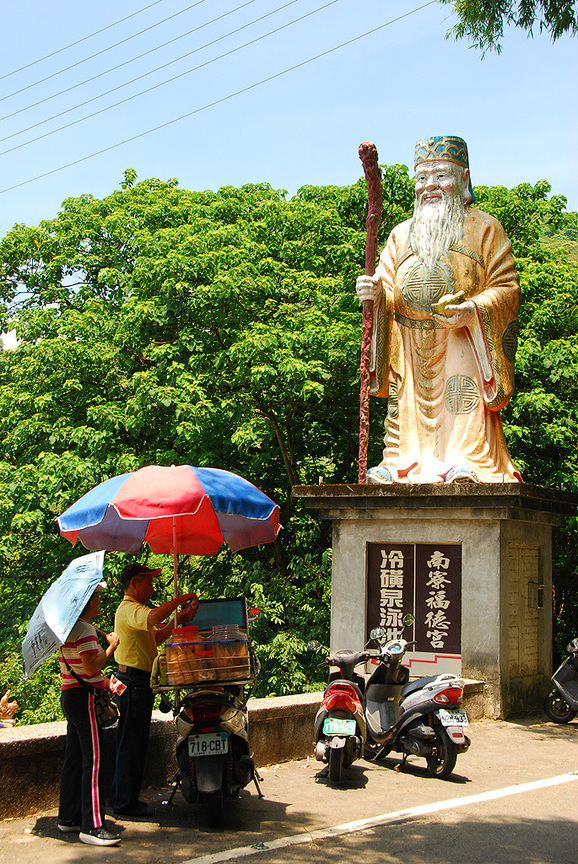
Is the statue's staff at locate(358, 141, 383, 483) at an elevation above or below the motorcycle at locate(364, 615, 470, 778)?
above

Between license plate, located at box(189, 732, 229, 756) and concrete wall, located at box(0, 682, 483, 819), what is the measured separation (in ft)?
2.69

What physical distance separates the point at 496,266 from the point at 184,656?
659 centimetres

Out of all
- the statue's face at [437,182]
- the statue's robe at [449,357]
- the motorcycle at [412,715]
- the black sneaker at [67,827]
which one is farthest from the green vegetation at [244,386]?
the black sneaker at [67,827]

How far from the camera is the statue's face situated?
10.5m

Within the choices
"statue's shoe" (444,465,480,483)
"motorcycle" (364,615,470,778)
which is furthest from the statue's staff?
"motorcycle" (364,615,470,778)

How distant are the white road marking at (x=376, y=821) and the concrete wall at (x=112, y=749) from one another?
114 cm

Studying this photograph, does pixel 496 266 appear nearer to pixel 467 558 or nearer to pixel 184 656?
pixel 467 558

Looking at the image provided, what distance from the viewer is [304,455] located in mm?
15852

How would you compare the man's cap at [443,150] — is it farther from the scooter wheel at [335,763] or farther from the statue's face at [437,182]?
the scooter wheel at [335,763]

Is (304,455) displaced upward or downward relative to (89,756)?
upward

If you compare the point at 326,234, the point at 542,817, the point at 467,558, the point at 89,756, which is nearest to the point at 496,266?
the point at 467,558

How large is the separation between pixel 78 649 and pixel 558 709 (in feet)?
19.7

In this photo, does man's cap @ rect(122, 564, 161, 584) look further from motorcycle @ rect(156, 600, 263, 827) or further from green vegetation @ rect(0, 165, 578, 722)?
green vegetation @ rect(0, 165, 578, 722)

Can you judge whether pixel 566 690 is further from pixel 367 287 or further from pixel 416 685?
pixel 367 287
